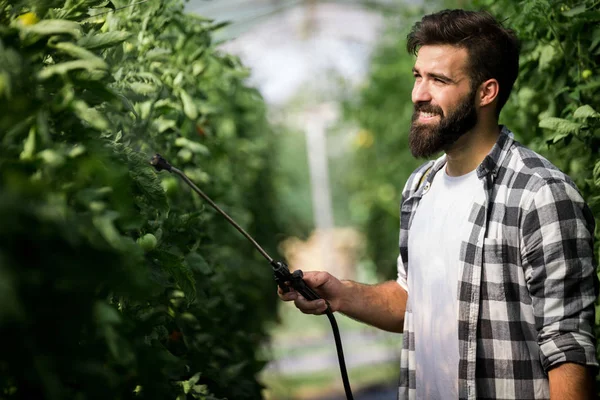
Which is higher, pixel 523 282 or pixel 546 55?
pixel 546 55

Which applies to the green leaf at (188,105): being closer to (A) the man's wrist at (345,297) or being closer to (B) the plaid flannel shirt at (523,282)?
(A) the man's wrist at (345,297)

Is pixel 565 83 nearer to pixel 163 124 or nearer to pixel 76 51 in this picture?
pixel 163 124

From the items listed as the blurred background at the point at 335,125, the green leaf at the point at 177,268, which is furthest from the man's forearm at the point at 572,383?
the blurred background at the point at 335,125

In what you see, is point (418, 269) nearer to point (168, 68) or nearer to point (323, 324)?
point (168, 68)

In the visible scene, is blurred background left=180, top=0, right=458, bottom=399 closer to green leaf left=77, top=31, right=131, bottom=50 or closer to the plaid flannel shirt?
the plaid flannel shirt

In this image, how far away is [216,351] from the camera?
2.30 m

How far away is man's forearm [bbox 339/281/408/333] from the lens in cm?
207

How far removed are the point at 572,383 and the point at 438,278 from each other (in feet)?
1.34

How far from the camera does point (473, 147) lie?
192 centimetres

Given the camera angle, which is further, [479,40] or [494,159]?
[479,40]

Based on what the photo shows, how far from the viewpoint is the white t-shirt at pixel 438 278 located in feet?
5.93

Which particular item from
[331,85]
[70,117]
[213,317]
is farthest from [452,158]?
[331,85]

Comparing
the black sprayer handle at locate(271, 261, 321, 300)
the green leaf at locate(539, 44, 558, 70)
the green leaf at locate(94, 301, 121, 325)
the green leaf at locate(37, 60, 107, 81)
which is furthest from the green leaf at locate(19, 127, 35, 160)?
the green leaf at locate(539, 44, 558, 70)

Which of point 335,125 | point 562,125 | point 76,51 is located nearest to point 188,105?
point 562,125
